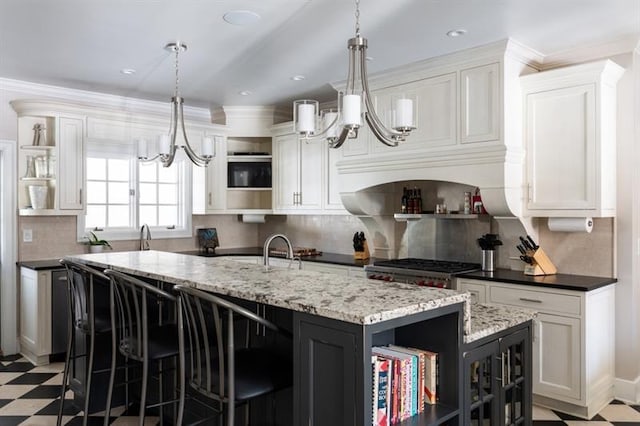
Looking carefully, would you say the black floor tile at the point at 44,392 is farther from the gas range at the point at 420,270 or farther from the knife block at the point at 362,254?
the knife block at the point at 362,254

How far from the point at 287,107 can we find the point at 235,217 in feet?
5.04

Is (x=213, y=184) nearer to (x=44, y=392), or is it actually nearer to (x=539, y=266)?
(x=44, y=392)

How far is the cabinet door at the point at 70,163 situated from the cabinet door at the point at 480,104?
3.56m

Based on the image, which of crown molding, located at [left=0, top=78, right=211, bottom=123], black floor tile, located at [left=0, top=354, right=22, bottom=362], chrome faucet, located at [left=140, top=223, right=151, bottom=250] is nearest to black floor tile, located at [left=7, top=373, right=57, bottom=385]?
black floor tile, located at [left=0, top=354, right=22, bottom=362]

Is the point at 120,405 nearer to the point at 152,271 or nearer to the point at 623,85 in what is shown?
the point at 152,271

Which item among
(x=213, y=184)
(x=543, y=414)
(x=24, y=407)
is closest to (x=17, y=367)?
(x=24, y=407)

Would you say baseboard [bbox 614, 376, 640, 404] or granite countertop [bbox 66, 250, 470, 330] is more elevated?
granite countertop [bbox 66, 250, 470, 330]

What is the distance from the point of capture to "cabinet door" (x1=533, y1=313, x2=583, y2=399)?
10.9 feet

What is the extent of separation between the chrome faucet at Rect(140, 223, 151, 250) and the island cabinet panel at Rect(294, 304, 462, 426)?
4.06 meters

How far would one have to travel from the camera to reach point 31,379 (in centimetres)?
407

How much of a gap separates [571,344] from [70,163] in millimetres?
4518

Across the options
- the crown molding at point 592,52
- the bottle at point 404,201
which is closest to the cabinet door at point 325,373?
the bottle at point 404,201

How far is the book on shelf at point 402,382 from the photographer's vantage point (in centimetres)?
174

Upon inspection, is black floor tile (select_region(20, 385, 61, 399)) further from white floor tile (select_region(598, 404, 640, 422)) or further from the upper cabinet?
white floor tile (select_region(598, 404, 640, 422))
